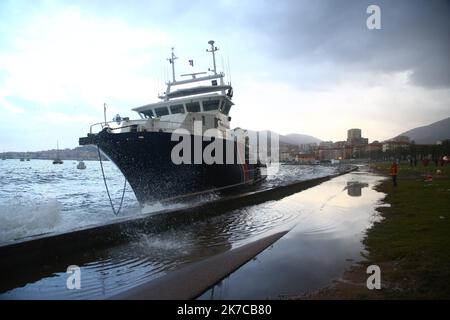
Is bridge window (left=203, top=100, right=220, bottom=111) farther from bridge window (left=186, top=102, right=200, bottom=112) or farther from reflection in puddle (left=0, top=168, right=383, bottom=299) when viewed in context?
reflection in puddle (left=0, top=168, right=383, bottom=299)

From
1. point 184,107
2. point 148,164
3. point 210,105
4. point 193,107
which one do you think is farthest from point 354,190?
point 148,164

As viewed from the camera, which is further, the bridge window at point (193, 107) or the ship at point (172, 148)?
the bridge window at point (193, 107)

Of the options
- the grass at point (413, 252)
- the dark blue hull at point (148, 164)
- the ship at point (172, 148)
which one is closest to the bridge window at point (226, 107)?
the ship at point (172, 148)

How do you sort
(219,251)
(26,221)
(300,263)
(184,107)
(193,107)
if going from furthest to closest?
(193,107), (184,107), (26,221), (219,251), (300,263)

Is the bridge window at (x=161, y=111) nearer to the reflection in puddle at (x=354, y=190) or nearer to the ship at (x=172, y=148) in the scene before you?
the ship at (x=172, y=148)

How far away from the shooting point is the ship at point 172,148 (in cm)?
1302

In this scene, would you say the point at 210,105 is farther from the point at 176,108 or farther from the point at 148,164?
the point at 148,164

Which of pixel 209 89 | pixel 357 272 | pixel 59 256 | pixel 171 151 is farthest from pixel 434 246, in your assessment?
pixel 209 89

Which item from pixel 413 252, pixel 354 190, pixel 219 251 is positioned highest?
pixel 413 252

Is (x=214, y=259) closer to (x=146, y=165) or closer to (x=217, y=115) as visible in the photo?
(x=146, y=165)

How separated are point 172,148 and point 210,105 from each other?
515cm

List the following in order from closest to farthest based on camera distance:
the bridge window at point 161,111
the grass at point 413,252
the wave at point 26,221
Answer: the grass at point 413,252 → the wave at point 26,221 → the bridge window at point 161,111

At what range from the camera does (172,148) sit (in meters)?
13.4

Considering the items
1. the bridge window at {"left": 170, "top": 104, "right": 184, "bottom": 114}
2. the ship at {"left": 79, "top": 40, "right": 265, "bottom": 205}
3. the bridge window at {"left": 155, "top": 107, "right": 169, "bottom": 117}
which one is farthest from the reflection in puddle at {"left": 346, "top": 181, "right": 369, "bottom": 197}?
the bridge window at {"left": 155, "top": 107, "right": 169, "bottom": 117}
